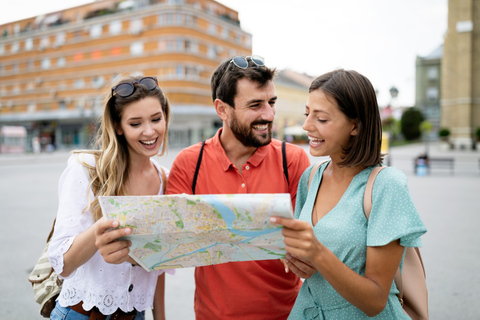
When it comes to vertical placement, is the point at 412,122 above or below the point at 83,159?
above

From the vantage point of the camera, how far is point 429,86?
63.5 meters

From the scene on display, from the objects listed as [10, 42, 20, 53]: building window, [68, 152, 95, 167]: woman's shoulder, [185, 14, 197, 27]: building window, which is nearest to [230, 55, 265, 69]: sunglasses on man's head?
[68, 152, 95, 167]: woman's shoulder

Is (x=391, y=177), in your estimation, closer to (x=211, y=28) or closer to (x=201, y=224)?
(x=201, y=224)

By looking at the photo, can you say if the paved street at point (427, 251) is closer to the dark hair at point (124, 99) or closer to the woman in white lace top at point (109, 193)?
the woman in white lace top at point (109, 193)

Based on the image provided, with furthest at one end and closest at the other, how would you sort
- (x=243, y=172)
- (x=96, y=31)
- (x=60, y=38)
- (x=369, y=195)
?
(x=60, y=38) < (x=96, y=31) < (x=243, y=172) < (x=369, y=195)

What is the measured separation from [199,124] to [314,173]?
43.5m

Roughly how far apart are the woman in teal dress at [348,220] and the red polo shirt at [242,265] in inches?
13.1

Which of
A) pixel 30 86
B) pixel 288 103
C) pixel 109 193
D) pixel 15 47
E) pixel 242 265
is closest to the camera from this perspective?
pixel 109 193

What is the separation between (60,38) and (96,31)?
6.15 metres

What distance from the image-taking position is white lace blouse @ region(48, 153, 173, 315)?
191 cm

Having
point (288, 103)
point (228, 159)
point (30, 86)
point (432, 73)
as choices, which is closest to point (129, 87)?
point (228, 159)

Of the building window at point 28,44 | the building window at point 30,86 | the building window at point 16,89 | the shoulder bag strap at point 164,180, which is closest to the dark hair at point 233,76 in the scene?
the shoulder bag strap at point 164,180

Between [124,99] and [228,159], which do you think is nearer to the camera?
[124,99]

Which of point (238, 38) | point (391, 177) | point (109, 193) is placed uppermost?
point (238, 38)
